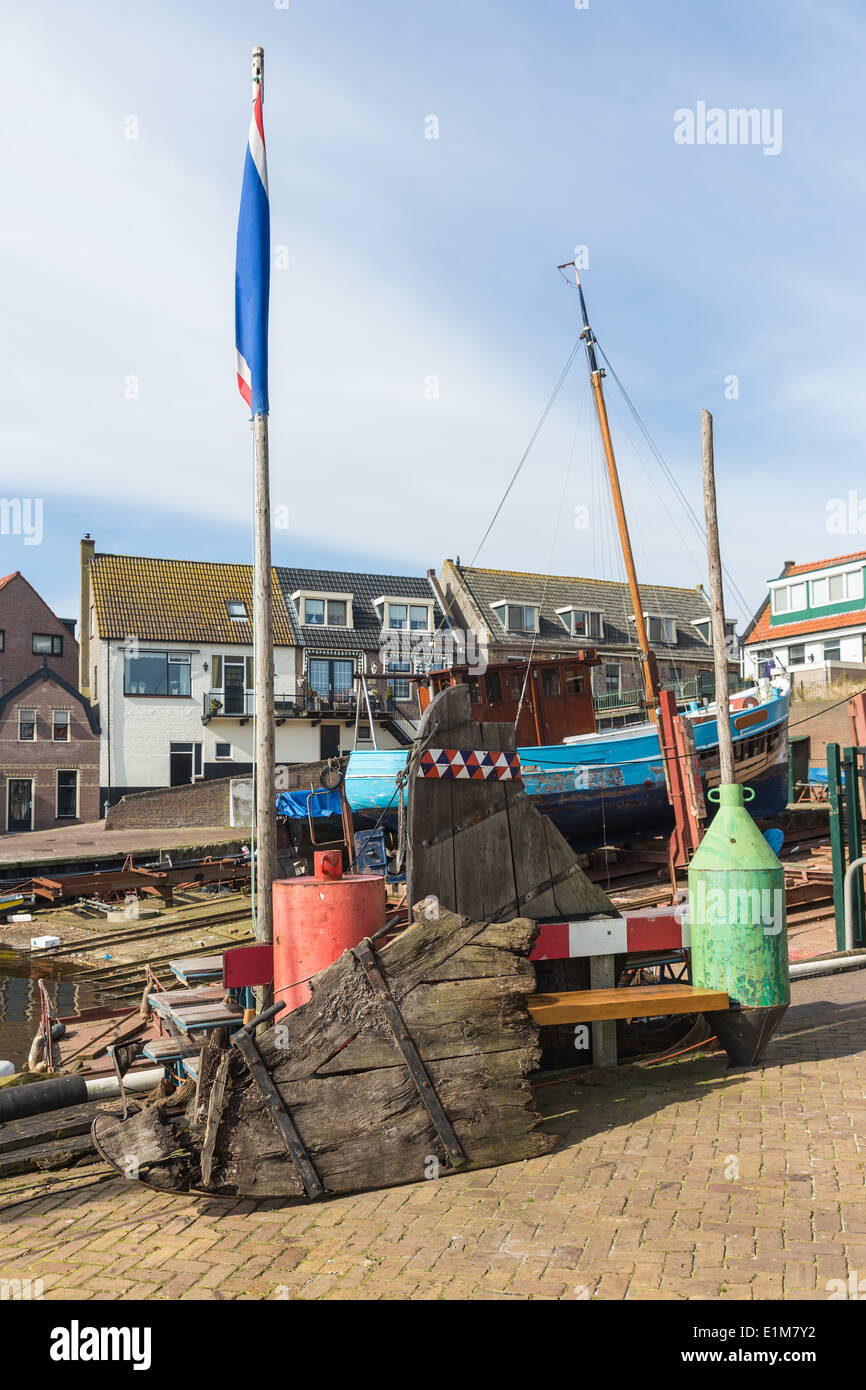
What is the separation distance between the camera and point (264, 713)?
7344mm

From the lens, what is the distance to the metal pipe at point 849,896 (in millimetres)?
10938

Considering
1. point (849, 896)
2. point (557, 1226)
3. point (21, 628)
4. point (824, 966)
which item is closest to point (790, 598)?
point (21, 628)

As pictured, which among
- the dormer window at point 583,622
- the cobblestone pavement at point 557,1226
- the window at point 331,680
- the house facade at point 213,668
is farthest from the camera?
the dormer window at point 583,622

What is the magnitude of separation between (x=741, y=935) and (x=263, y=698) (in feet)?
12.5

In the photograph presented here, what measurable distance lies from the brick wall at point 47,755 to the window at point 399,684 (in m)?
12.8

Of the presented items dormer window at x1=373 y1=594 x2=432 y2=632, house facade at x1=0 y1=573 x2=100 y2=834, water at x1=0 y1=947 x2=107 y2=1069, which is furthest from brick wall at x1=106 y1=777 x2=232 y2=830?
water at x1=0 y1=947 x2=107 y2=1069

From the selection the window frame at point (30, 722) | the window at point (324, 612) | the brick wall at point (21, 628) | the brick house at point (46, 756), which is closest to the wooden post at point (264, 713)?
the brick house at point (46, 756)

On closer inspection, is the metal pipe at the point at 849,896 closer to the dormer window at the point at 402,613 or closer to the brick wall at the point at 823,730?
the brick wall at the point at 823,730

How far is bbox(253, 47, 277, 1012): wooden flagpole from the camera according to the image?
731cm

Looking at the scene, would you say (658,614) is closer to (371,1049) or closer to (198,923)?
(198,923)

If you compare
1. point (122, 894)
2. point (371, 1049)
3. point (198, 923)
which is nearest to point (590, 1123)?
point (371, 1049)

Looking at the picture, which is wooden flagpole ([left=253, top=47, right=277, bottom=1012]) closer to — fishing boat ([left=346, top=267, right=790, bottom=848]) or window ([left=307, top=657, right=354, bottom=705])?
fishing boat ([left=346, top=267, right=790, bottom=848])

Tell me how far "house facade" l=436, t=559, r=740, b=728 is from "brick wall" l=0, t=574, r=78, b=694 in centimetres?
1822

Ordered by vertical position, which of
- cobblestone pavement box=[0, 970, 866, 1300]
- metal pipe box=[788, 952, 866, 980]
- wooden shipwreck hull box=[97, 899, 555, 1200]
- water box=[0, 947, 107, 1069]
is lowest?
water box=[0, 947, 107, 1069]
